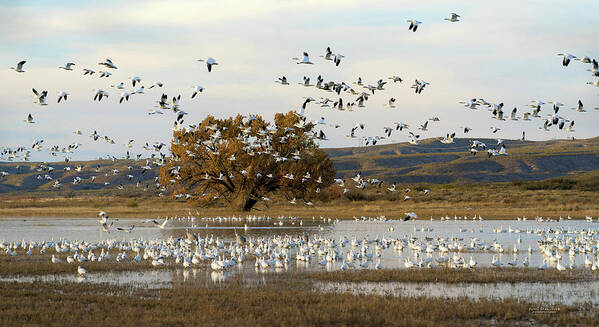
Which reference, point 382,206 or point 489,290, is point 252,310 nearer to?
point 489,290

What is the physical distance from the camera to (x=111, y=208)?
70.1 metres

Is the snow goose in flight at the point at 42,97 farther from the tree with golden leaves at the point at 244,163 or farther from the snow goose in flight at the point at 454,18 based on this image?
the tree with golden leaves at the point at 244,163

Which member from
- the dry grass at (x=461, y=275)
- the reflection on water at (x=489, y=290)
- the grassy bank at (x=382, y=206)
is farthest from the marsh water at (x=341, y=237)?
the grassy bank at (x=382, y=206)

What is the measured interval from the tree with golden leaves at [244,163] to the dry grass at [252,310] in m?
40.2

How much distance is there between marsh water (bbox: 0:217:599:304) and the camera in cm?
1956

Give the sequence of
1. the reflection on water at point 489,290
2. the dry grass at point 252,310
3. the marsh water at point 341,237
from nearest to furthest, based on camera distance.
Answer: the dry grass at point 252,310 < the reflection on water at point 489,290 < the marsh water at point 341,237

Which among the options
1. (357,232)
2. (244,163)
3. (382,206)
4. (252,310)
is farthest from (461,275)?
(382,206)

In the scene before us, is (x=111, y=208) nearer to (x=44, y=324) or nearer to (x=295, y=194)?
(x=295, y=194)

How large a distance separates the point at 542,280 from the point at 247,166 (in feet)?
132

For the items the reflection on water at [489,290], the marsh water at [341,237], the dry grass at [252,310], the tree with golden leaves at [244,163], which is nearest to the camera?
the dry grass at [252,310]

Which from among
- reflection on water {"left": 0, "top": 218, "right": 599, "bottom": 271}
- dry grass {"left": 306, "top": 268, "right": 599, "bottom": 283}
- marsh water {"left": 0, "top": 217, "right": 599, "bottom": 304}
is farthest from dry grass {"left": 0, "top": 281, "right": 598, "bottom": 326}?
reflection on water {"left": 0, "top": 218, "right": 599, "bottom": 271}

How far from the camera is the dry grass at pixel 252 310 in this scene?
14938mm

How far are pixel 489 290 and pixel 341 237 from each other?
19.3 meters

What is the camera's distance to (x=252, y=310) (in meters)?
16.1
